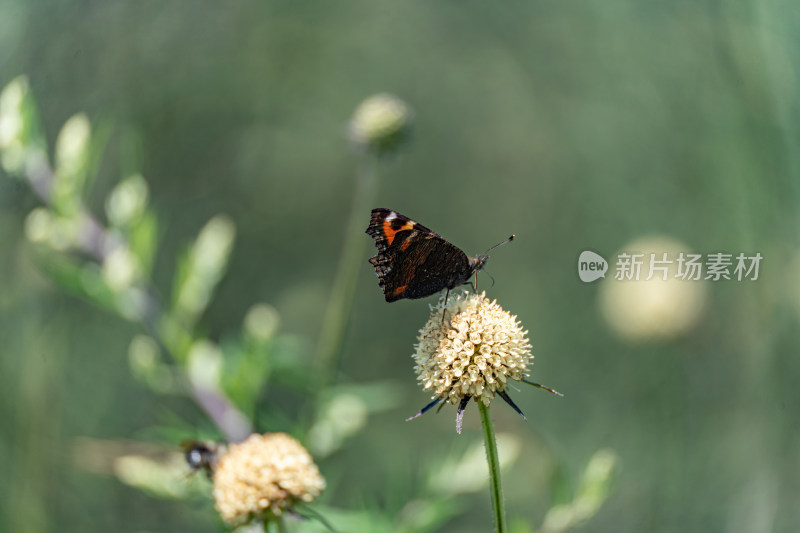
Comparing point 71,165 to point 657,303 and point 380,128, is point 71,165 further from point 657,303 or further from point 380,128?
point 657,303

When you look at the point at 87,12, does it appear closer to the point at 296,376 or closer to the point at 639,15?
the point at 296,376

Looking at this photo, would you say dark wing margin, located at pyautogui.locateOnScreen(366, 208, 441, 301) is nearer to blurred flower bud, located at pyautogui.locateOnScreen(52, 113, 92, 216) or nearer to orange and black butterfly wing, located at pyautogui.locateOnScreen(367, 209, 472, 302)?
orange and black butterfly wing, located at pyautogui.locateOnScreen(367, 209, 472, 302)

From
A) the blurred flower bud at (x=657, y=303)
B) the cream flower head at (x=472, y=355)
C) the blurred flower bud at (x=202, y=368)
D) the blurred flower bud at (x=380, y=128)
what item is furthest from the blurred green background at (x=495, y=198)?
the cream flower head at (x=472, y=355)

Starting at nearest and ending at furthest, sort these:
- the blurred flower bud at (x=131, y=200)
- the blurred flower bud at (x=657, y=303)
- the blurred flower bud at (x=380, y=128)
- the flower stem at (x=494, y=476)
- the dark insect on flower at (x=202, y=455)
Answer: the flower stem at (x=494, y=476) < the dark insect on flower at (x=202, y=455) < the blurred flower bud at (x=131, y=200) < the blurred flower bud at (x=380, y=128) < the blurred flower bud at (x=657, y=303)

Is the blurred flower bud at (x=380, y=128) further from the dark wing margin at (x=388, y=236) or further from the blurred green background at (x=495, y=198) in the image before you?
the dark wing margin at (x=388, y=236)

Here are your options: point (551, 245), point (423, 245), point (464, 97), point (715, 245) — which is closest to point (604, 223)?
point (551, 245)
